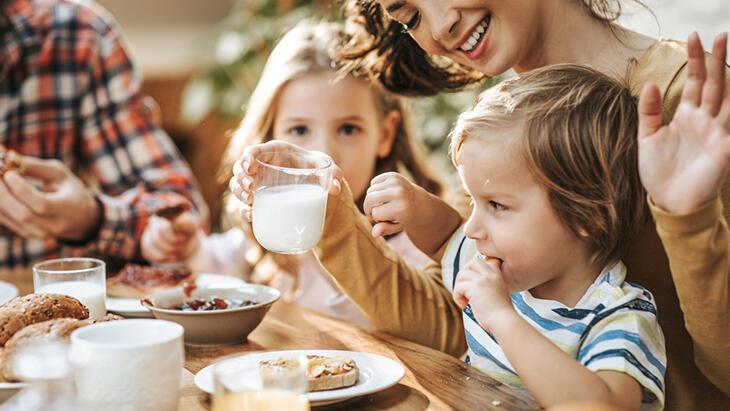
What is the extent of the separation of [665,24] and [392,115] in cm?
129

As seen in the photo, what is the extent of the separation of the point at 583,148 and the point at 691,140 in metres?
0.20

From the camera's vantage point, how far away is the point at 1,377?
1201 millimetres

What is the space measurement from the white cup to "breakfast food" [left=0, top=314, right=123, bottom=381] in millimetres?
78

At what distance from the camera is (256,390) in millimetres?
989

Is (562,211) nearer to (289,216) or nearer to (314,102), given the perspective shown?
(289,216)

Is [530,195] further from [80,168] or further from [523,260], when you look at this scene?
[80,168]

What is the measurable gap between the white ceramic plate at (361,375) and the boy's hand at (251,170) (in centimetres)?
29

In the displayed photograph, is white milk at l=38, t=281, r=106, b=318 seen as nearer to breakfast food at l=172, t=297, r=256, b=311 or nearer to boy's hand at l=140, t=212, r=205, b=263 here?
breakfast food at l=172, t=297, r=256, b=311

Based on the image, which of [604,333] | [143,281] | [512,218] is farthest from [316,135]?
[604,333]

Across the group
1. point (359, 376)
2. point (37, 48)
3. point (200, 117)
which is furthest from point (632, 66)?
point (200, 117)

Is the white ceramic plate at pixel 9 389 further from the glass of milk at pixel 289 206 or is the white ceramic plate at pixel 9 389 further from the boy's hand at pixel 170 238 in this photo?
the boy's hand at pixel 170 238

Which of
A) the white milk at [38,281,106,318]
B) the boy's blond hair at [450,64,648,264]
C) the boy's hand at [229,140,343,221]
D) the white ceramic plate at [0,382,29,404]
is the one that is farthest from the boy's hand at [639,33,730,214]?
the white milk at [38,281,106,318]

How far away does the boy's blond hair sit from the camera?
1330 mm

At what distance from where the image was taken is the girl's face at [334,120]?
2375 millimetres
